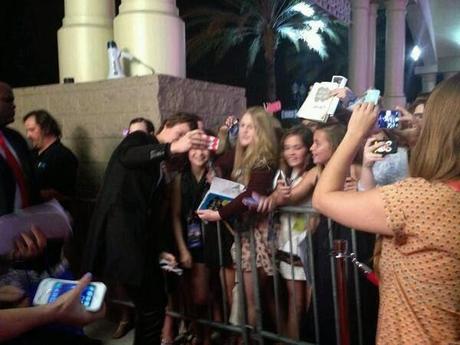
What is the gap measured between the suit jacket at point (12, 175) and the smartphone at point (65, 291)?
42 cm

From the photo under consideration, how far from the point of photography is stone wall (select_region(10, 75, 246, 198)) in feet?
14.8

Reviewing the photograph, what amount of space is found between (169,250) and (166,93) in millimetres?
1651

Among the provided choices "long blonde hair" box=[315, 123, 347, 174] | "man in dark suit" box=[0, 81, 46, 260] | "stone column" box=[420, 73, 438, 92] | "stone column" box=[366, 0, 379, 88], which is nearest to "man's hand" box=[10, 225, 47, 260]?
"man in dark suit" box=[0, 81, 46, 260]

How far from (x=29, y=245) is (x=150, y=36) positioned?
12.1 feet

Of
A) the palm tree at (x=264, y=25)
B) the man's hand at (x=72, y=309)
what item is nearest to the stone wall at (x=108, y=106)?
the man's hand at (x=72, y=309)

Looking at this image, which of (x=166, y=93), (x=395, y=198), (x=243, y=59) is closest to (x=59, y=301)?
(x=395, y=198)

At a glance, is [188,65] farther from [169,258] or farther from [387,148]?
[387,148]

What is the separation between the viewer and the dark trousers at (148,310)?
125 inches

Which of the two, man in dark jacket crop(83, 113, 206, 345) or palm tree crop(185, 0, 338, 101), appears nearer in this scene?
man in dark jacket crop(83, 113, 206, 345)

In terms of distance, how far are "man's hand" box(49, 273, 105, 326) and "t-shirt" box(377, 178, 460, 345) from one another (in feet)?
3.57

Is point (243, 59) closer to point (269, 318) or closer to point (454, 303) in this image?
point (269, 318)

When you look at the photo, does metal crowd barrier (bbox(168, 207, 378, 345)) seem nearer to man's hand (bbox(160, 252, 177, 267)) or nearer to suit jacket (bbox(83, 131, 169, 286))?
man's hand (bbox(160, 252, 177, 267))

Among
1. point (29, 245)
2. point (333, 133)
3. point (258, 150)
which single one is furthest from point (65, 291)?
point (333, 133)

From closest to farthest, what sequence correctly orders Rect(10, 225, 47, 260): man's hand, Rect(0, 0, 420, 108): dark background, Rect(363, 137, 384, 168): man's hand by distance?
1. Rect(10, 225, 47, 260): man's hand
2. Rect(363, 137, 384, 168): man's hand
3. Rect(0, 0, 420, 108): dark background
